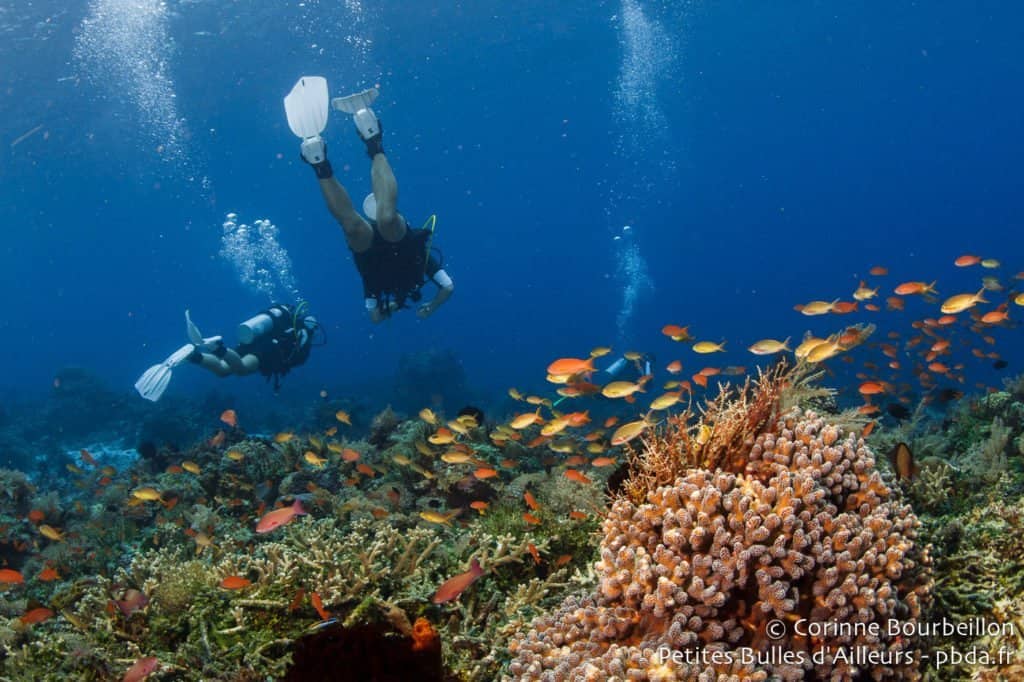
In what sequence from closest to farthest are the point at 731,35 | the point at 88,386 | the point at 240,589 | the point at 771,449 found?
1. the point at 771,449
2. the point at 240,589
3. the point at 88,386
4. the point at 731,35

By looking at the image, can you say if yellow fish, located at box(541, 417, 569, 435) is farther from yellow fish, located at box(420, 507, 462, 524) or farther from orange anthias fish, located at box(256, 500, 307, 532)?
orange anthias fish, located at box(256, 500, 307, 532)

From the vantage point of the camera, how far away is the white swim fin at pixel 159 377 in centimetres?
1174

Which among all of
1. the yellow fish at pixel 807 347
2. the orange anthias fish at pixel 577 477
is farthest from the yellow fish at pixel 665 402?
the yellow fish at pixel 807 347

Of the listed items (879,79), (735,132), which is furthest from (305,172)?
(879,79)

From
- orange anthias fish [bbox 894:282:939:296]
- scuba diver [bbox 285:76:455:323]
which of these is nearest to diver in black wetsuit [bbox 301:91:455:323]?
scuba diver [bbox 285:76:455:323]

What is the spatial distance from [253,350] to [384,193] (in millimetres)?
5636

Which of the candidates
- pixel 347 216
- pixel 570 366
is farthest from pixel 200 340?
pixel 570 366

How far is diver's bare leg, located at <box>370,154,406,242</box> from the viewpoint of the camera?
11242 mm

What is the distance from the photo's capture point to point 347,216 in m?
11.2

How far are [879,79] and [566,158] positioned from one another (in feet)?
173

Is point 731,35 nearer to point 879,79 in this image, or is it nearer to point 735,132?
point 879,79

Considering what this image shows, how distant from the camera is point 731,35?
67562mm

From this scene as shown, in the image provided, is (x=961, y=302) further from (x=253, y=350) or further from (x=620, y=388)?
(x=253, y=350)

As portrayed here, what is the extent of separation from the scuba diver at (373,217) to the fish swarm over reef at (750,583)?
9.15 m
